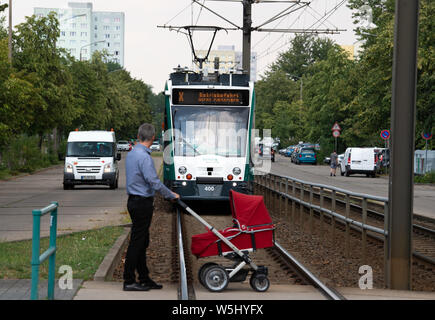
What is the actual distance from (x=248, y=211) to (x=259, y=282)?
79 cm

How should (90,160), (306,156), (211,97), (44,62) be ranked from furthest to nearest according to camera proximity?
1. (306,156)
2. (44,62)
3. (90,160)
4. (211,97)

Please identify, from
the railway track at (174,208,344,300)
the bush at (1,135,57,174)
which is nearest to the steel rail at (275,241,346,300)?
the railway track at (174,208,344,300)

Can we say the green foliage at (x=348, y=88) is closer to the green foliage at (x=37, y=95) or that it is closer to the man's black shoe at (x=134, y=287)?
the green foliage at (x=37, y=95)

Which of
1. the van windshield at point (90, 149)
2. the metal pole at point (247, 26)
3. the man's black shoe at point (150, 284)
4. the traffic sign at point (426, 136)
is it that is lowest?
the man's black shoe at point (150, 284)

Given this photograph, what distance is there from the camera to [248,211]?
8469 mm

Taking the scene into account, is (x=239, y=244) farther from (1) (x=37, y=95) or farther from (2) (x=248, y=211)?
(1) (x=37, y=95)

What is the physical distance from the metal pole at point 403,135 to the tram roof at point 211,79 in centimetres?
1027

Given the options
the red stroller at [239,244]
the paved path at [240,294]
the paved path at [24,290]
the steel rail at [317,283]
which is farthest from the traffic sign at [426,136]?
the paved path at [24,290]

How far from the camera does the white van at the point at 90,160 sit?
96.0 feet

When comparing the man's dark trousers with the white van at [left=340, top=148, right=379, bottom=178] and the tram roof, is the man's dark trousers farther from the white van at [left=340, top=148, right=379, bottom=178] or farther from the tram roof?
the white van at [left=340, top=148, right=379, bottom=178]

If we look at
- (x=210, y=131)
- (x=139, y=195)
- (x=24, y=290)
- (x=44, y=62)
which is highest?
(x=44, y=62)

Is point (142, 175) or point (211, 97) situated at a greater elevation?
point (211, 97)

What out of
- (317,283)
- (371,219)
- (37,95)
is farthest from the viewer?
(37,95)

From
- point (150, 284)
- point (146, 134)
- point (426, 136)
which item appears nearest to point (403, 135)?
point (146, 134)
